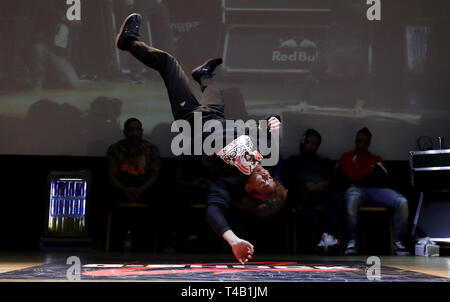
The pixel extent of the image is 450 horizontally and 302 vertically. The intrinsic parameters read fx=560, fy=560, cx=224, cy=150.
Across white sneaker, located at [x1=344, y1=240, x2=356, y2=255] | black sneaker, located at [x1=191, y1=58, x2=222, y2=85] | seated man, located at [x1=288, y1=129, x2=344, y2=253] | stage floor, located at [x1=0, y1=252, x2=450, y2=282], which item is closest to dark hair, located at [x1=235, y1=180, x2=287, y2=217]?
seated man, located at [x1=288, y1=129, x2=344, y2=253]

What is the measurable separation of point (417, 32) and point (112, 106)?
3583 mm

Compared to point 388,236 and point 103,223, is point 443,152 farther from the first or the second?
point 103,223

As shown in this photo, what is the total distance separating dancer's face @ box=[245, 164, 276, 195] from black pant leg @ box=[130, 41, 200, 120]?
2.36 ft

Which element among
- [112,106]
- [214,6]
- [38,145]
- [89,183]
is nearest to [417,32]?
[214,6]

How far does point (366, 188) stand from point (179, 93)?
8.40 feet

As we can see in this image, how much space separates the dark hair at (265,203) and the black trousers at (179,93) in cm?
110

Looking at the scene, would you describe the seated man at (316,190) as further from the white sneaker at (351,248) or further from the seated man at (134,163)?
the seated man at (134,163)

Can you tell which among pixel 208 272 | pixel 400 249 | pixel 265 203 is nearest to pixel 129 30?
pixel 265 203

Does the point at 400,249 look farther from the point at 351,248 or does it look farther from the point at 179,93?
the point at 179,93

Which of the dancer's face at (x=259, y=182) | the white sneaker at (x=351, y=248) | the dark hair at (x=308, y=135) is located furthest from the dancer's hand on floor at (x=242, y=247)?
the dark hair at (x=308, y=135)

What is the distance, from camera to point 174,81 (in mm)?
4266

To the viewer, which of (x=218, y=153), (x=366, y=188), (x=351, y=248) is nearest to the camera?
(x=218, y=153)

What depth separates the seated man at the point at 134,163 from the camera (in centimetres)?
586

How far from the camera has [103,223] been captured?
6.20m
